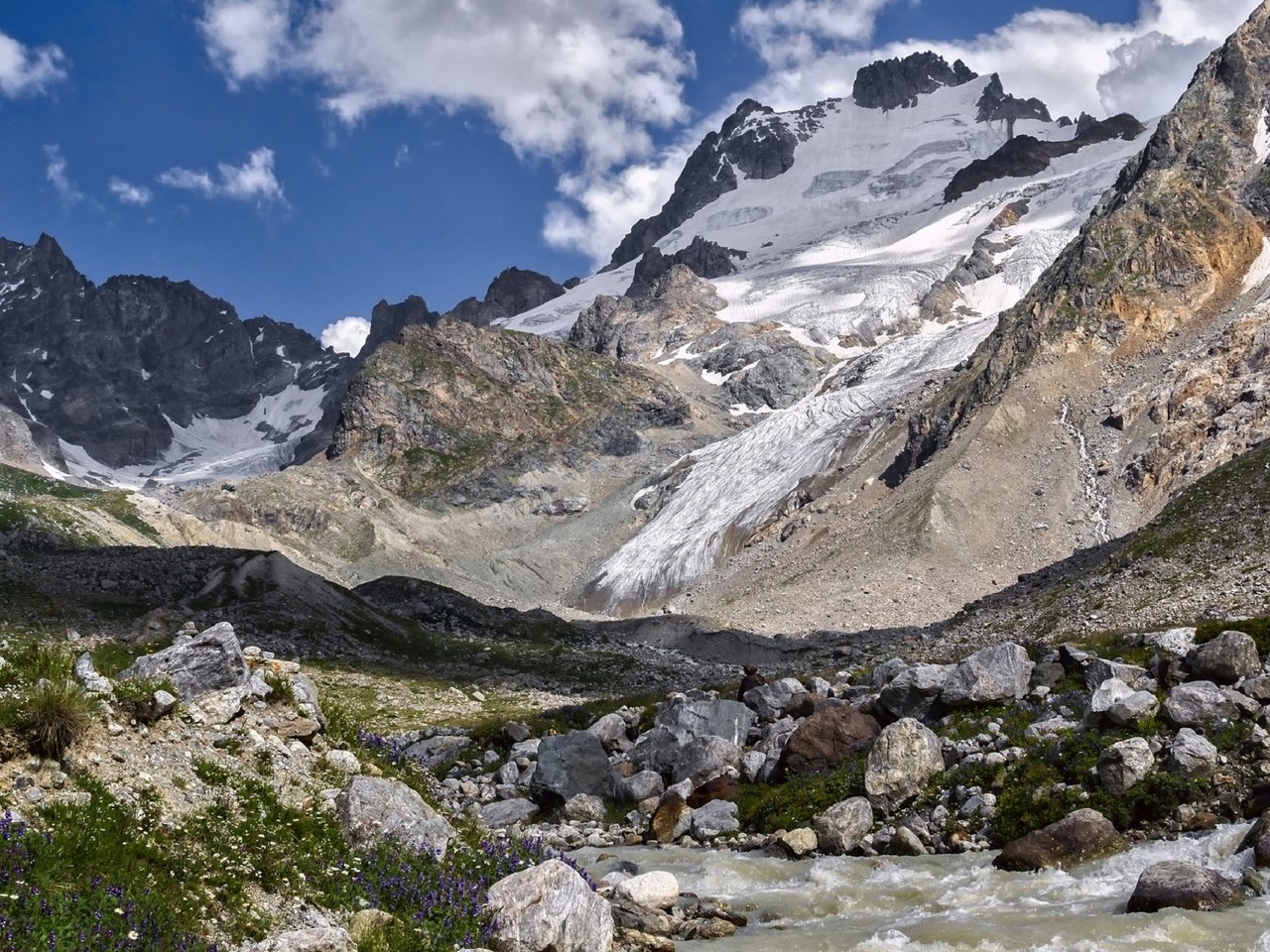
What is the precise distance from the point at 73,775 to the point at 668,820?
14.5 meters

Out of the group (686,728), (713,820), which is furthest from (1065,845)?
(686,728)

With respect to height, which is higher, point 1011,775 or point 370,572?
point 370,572

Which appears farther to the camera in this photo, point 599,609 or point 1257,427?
point 599,609

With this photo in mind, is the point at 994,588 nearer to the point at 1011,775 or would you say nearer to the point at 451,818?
the point at 1011,775

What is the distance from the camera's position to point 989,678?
23531 millimetres

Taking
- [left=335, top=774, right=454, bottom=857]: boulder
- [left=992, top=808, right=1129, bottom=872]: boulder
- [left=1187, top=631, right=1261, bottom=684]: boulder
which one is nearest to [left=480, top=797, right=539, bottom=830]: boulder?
[left=335, top=774, right=454, bottom=857]: boulder

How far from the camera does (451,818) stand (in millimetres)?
15672

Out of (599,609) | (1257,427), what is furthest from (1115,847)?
(599,609)

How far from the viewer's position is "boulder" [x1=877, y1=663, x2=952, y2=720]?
2452 cm

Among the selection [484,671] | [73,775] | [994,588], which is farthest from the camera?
[994,588]

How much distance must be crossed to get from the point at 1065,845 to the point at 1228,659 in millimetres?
6029

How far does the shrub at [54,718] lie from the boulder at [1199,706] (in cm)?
1752

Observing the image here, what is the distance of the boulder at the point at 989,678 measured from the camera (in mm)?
23344

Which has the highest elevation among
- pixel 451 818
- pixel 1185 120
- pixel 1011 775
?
pixel 1185 120
